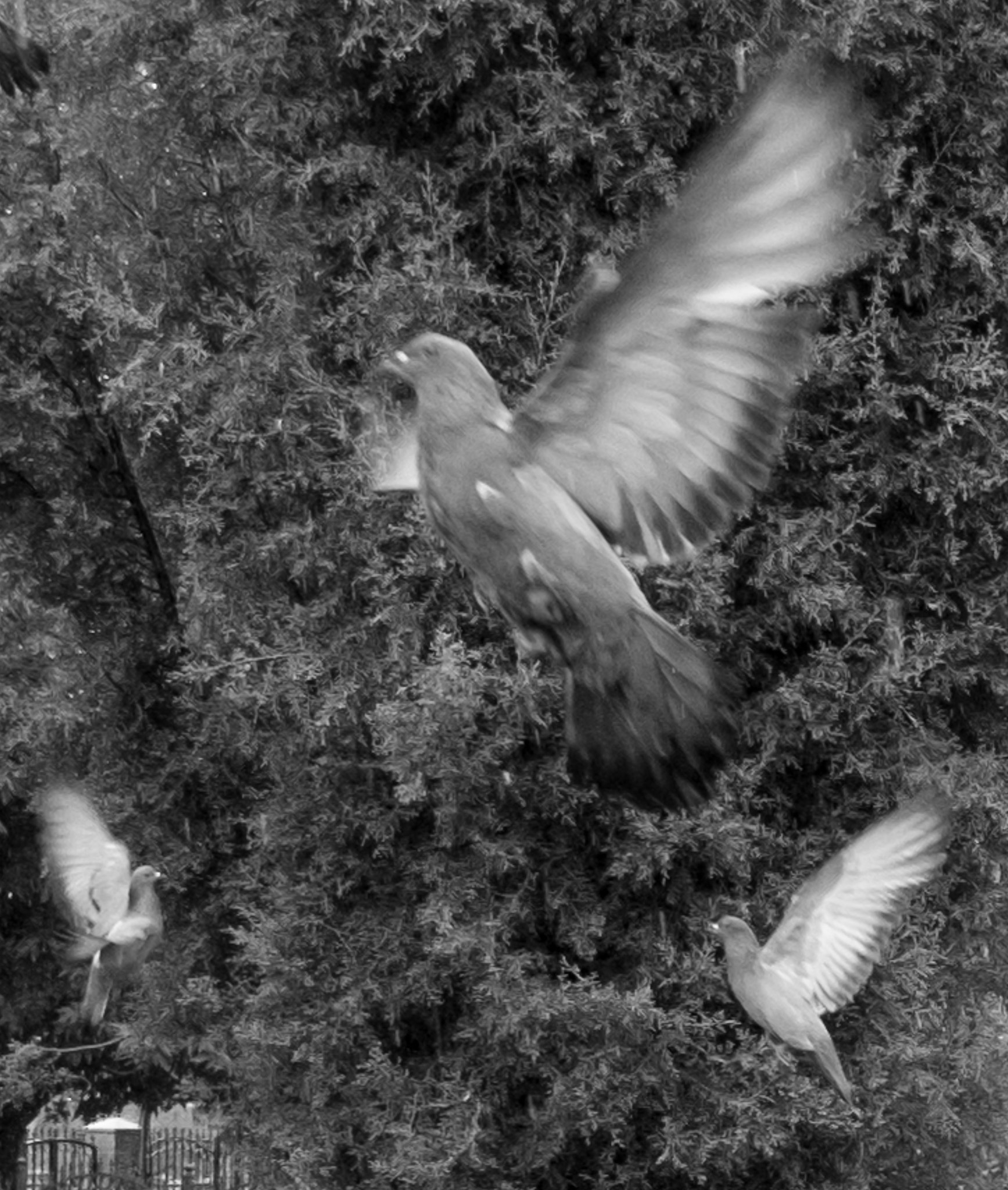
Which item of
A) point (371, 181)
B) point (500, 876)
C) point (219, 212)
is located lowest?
point (500, 876)

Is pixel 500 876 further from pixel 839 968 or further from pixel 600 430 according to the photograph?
pixel 600 430

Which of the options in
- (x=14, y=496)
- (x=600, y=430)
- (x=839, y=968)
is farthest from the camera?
(x=14, y=496)

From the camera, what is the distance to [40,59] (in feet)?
7.26

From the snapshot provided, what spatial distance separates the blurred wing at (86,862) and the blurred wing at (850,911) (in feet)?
7.30

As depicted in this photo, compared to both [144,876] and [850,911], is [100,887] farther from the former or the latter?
[850,911]

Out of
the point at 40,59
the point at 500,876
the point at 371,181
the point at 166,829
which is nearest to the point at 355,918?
the point at 500,876

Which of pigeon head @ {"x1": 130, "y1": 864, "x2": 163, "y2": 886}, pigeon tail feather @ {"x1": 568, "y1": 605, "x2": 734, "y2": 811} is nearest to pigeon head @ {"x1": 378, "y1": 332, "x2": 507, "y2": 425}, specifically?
pigeon tail feather @ {"x1": 568, "y1": 605, "x2": 734, "y2": 811}

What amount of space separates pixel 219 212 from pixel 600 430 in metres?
4.78

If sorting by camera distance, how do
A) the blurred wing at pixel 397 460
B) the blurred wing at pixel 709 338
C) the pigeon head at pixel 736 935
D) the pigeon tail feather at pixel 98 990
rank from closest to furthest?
1. the blurred wing at pixel 709 338
2. the blurred wing at pixel 397 460
3. the pigeon head at pixel 736 935
4. the pigeon tail feather at pixel 98 990

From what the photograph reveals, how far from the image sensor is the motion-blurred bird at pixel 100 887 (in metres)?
5.77

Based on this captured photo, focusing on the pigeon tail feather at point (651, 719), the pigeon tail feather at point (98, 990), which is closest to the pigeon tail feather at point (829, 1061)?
the pigeon tail feather at point (98, 990)

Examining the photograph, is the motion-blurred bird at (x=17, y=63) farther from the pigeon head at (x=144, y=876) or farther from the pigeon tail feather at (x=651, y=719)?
the pigeon head at (x=144, y=876)

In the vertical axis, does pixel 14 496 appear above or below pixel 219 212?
below

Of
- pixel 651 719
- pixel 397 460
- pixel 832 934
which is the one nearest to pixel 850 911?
pixel 832 934
